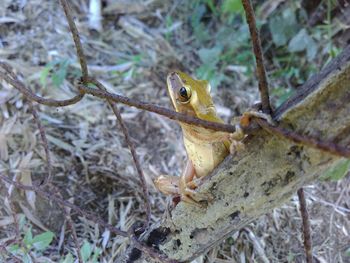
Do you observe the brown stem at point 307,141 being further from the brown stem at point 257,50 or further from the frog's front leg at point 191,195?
the frog's front leg at point 191,195

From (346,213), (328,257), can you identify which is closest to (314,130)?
(328,257)

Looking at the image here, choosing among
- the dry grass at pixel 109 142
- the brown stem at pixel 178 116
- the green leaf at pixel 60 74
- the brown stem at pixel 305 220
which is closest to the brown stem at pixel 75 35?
the brown stem at pixel 178 116

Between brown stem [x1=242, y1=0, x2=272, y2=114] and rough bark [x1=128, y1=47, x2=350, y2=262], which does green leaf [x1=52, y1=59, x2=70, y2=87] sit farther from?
brown stem [x1=242, y1=0, x2=272, y2=114]

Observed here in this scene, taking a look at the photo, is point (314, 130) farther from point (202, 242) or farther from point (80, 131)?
point (80, 131)

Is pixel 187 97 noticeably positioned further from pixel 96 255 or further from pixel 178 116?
pixel 96 255

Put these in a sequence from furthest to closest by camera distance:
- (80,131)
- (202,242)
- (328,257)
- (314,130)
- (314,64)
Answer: (314,64)
(80,131)
(328,257)
(202,242)
(314,130)
